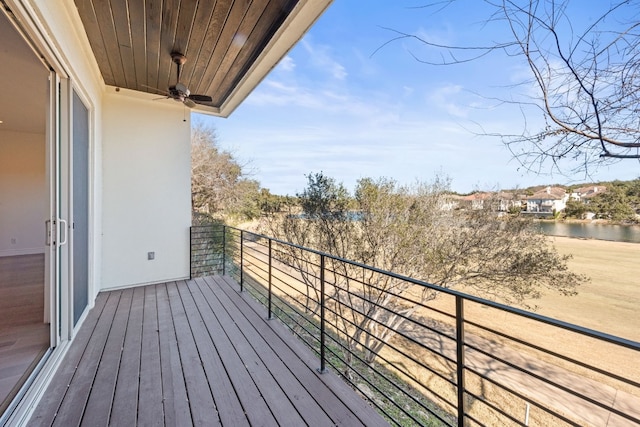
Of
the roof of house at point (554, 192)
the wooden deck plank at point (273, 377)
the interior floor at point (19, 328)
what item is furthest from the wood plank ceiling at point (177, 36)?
the roof of house at point (554, 192)

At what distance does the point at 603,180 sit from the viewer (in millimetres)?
1817

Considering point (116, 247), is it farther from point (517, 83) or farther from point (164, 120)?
point (517, 83)

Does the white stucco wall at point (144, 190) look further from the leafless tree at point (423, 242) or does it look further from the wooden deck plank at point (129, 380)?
the leafless tree at point (423, 242)

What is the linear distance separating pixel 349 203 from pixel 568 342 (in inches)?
271

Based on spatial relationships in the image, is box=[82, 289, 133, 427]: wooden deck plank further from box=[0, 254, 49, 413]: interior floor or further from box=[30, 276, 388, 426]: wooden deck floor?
box=[0, 254, 49, 413]: interior floor

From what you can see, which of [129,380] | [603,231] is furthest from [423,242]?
[129,380]

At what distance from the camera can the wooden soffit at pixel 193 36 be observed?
6.91ft

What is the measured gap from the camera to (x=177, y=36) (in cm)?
246

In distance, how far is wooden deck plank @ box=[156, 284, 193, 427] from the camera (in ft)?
4.94

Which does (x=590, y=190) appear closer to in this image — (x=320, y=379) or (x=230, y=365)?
(x=320, y=379)

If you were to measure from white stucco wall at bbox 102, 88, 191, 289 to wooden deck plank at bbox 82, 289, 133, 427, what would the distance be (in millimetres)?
1106

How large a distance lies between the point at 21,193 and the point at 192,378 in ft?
19.4

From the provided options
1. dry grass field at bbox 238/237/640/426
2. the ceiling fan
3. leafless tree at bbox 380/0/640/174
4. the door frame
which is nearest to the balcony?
the door frame

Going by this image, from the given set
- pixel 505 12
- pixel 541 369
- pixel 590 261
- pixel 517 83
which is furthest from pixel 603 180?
pixel 541 369
